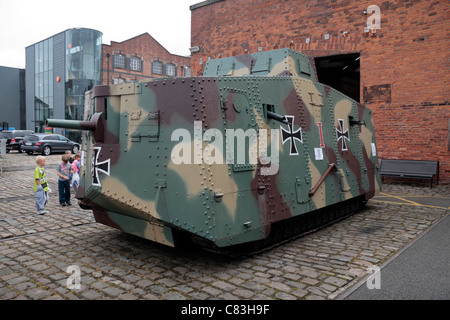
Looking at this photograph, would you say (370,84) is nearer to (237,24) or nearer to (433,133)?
(433,133)

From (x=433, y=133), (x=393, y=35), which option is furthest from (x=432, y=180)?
(x=393, y=35)

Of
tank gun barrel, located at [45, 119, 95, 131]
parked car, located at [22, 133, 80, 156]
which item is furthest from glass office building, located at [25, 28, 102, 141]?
A: tank gun barrel, located at [45, 119, 95, 131]

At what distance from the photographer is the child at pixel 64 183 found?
8898 mm

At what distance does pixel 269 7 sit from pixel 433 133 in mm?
8105

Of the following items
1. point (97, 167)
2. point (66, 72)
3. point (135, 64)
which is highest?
point (135, 64)

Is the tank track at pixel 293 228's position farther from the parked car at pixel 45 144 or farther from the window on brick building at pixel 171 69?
the window on brick building at pixel 171 69

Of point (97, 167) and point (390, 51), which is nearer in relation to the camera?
point (97, 167)

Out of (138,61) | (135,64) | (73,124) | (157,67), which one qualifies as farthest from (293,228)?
(157,67)

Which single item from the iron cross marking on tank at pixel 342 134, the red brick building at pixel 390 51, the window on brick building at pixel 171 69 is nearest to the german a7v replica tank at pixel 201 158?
the iron cross marking on tank at pixel 342 134

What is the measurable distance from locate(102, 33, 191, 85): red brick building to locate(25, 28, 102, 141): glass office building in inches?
70.0

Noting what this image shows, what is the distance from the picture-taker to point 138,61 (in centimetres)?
4134

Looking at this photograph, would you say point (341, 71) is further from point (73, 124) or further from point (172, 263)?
point (73, 124)

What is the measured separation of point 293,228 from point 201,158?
2637 millimetres

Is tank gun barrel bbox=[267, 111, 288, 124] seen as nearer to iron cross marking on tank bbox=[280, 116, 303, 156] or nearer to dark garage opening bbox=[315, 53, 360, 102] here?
Answer: iron cross marking on tank bbox=[280, 116, 303, 156]
